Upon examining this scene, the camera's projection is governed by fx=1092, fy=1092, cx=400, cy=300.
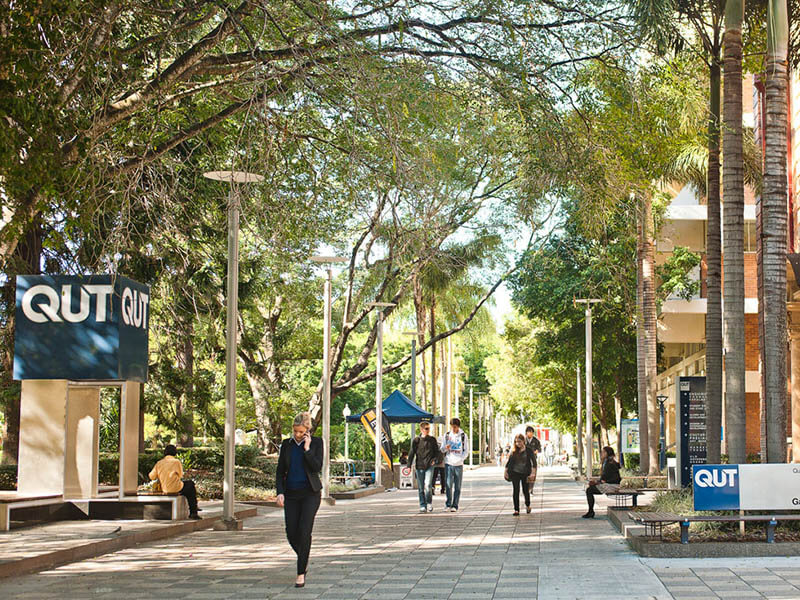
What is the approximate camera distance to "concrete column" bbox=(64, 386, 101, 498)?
18672 mm

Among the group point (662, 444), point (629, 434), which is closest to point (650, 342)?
point (662, 444)

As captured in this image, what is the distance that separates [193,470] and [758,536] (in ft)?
60.8

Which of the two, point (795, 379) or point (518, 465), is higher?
point (795, 379)

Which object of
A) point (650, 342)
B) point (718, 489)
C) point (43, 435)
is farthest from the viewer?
point (650, 342)

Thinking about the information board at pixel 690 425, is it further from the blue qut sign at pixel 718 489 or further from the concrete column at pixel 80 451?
the concrete column at pixel 80 451

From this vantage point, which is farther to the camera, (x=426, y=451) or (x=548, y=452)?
(x=548, y=452)

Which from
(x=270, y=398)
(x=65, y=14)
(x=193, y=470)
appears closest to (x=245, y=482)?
(x=193, y=470)

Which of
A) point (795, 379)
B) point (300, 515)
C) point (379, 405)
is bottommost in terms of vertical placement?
point (300, 515)

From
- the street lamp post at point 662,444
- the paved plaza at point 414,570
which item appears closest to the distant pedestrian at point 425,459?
the paved plaza at point 414,570

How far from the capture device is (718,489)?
13953mm

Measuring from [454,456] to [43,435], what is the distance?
850 cm

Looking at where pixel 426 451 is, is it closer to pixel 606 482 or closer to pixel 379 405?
pixel 606 482

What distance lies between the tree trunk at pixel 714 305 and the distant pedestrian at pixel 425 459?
5.76 m

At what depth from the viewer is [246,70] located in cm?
1420
